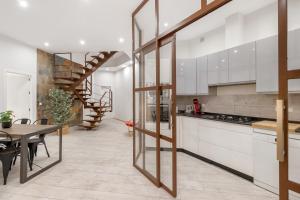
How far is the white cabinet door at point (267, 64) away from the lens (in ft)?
9.14

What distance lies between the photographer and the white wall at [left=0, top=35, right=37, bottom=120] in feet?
16.0

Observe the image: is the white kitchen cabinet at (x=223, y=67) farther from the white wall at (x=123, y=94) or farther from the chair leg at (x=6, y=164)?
the white wall at (x=123, y=94)

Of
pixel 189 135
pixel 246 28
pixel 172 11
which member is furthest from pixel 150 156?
pixel 246 28

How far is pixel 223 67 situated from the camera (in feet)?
12.1

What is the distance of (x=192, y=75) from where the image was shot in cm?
452

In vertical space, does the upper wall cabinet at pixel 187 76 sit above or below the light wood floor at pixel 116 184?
above

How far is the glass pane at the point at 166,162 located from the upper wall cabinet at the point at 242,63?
1943mm

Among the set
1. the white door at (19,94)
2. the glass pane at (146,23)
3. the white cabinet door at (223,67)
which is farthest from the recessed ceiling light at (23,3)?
the white cabinet door at (223,67)

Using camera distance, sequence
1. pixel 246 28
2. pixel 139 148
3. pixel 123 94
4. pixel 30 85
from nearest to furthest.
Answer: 1. pixel 139 148
2. pixel 246 28
3. pixel 30 85
4. pixel 123 94

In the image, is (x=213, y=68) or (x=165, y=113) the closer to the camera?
(x=165, y=113)

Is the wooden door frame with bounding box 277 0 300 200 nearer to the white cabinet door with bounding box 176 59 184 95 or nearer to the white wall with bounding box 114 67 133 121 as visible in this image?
the white cabinet door with bounding box 176 59 184 95

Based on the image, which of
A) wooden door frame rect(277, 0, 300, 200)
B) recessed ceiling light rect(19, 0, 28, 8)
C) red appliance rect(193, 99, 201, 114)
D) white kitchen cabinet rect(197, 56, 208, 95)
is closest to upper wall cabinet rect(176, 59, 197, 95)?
white kitchen cabinet rect(197, 56, 208, 95)

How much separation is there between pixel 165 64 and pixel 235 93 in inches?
79.6

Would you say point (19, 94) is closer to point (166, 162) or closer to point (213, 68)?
point (166, 162)
